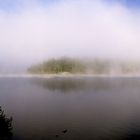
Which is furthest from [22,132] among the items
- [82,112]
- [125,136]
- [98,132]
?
[82,112]

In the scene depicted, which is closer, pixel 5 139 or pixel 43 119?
pixel 5 139

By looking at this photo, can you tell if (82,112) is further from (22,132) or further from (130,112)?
(22,132)

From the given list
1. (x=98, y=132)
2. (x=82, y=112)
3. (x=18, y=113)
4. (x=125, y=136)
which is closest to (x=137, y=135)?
(x=125, y=136)

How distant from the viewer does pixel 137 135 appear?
7425 centimetres

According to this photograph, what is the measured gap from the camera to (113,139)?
236 ft

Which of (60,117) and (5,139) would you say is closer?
(5,139)

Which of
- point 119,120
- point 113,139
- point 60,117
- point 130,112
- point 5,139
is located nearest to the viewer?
point 5,139

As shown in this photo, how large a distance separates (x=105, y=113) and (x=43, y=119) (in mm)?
26688

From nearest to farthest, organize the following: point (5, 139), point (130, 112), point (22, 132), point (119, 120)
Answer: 1. point (5, 139)
2. point (22, 132)
3. point (119, 120)
4. point (130, 112)

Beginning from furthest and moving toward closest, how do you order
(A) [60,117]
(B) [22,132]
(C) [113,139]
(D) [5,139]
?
(A) [60,117] → (B) [22,132] → (C) [113,139] → (D) [5,139]

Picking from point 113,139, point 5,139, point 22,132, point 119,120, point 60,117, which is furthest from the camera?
point 60,117

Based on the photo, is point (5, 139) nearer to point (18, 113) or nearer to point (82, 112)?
point (18, 113)

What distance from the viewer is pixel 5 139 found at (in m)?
63.6

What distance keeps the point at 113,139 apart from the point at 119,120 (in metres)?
26.6
